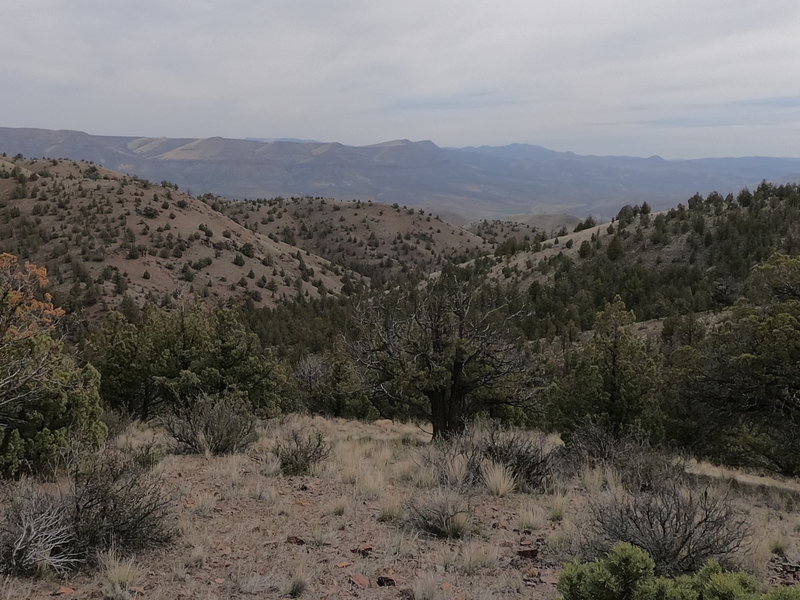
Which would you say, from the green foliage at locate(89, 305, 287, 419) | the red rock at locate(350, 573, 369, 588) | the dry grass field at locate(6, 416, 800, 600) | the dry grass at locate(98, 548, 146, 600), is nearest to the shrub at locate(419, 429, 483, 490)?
the dry grass field at locate(6, 416, 800, 600)

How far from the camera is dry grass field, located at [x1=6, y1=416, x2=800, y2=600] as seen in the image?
520cm

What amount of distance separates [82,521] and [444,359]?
332 inches

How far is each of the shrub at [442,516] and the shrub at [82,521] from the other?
9.45ft

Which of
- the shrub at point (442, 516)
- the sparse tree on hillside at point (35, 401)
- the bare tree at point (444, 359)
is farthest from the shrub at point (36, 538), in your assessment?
the bare tree at point (444, 359)

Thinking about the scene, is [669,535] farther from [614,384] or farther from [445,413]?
[445,413]

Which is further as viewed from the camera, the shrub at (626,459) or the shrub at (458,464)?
the shrub at (626,459)

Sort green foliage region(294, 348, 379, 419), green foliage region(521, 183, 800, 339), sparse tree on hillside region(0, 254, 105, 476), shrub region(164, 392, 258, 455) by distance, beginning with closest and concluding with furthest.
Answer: sparse tree on hillside region(0, 254, 105, 476)
shrub region(164, 392, 258, 455)
green foliage region(294, 348, 379, 419)
green foliage region(521, 183, 800, 339)

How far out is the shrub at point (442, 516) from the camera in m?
6.65

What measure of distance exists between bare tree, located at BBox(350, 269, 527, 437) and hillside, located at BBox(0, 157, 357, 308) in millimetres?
27763

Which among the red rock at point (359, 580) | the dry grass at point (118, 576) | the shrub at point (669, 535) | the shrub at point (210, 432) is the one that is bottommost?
the shrub at point (210, 432)

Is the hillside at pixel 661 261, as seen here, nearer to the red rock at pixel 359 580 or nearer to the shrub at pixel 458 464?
the shrub at pixel 458 464

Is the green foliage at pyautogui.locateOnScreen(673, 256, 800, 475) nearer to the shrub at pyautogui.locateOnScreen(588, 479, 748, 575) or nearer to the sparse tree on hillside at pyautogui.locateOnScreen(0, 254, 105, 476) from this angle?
the shrub at pyautogui.locateOnScreen(588, 479, 748, 575)

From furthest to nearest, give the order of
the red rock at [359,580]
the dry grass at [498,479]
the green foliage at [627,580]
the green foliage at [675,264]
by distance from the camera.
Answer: the green foliage at [675,264]
the dry grass at [498,479]
the red rock at [359,580]
the green foliage at [627,580]

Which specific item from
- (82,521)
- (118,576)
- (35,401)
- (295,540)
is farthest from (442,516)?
(35,401)
